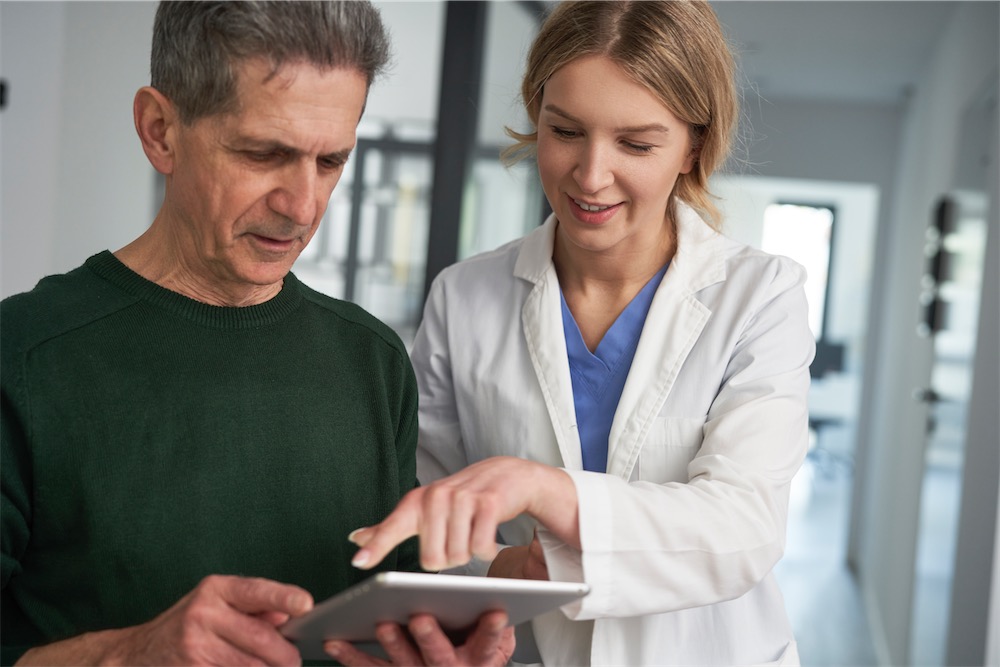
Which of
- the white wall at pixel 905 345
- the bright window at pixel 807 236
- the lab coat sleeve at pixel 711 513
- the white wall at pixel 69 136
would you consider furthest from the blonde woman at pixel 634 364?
the bright window at pixel 807 236

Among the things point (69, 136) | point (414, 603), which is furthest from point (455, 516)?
point (69, 136)

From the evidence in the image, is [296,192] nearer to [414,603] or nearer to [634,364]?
[414,603]

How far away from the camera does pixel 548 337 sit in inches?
64.6

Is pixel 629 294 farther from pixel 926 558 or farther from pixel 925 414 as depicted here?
pixel 925 414

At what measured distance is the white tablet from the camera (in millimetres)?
902

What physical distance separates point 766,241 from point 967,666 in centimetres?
878

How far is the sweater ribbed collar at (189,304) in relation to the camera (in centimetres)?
123

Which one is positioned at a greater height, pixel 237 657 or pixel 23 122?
pixel 23 122

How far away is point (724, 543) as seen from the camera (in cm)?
130

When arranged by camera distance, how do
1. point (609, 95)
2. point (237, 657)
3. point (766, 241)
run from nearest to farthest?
1. point (237, 657)
2. point (609, 95)
3. point (766, 241)

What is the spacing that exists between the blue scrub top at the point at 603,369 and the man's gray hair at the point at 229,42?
65 centimetres

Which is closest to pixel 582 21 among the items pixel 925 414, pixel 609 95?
pixel 609 95

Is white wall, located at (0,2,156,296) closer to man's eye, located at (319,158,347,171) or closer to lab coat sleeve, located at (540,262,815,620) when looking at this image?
man's eye, located at (319,158,347,171)

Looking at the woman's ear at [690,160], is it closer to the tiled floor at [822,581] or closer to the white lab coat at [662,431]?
the white lab coat at [662,431]
